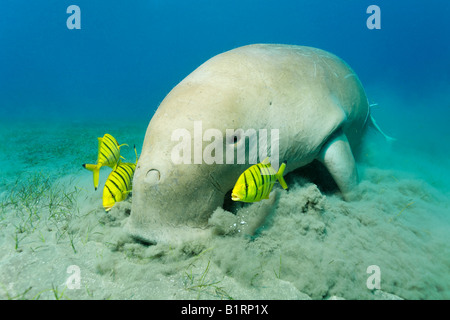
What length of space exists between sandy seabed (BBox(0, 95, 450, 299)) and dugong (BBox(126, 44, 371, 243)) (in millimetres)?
244

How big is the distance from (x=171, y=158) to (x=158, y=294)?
3.55 ft

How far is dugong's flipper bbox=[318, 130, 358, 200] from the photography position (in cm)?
343

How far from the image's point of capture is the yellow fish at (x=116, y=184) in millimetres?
2633

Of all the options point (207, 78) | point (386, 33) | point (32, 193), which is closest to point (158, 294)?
point (207, 78)

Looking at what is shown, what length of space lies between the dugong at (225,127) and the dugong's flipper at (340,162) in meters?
0.01

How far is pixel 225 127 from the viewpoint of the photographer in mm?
2398

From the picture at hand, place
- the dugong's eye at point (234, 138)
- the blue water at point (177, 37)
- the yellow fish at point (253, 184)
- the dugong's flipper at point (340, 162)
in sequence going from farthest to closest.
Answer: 1. the blue water at point (177, 37)
2. the dugong's flipper at point (340, 162)
3. the dugong's eye at point (234, 138)
4. the yellow fish at point (253, 184)

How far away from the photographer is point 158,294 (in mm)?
1947

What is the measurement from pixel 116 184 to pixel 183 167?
92cm

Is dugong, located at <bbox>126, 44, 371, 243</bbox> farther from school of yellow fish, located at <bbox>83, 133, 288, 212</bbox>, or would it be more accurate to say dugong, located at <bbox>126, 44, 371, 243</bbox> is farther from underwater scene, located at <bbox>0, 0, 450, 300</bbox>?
school of yellow fish, located at <bbox>83, 133, 288, 212</bbox>

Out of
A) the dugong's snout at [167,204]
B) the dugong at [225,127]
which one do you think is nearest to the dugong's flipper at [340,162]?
the dugong at [225,127]

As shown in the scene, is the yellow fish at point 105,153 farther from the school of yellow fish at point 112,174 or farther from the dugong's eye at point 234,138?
the dugong's eye at point 234,138

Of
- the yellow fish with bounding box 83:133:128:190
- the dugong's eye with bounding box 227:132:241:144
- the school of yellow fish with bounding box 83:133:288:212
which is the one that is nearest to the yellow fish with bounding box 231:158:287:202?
the school of yellow fish with bounding box 83:133:288:212
